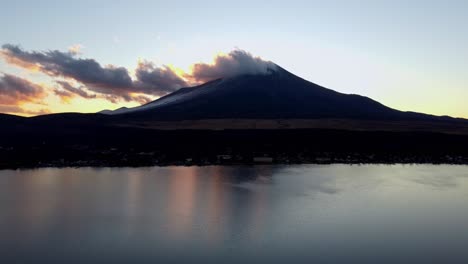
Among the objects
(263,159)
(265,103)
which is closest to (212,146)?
(263,159)

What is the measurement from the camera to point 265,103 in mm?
88625

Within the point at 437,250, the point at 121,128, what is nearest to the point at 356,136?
the point at 121,128

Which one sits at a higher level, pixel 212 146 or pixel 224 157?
pixel 212 146

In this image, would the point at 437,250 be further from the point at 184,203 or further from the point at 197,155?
the point at 197,155

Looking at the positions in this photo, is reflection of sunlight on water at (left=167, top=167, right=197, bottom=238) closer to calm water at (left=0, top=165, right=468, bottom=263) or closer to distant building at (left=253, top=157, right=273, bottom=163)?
calm water at (left=0, top=165, right=468, bottom=263)

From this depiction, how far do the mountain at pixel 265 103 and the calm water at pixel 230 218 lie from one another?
44609 millimetres

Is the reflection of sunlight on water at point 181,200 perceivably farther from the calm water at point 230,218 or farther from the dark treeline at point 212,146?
the dark treeline at point 212,146

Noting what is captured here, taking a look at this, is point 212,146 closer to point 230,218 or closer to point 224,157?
point 224,157

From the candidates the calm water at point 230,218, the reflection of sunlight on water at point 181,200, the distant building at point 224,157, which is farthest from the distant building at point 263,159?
the calm water at point 230,218

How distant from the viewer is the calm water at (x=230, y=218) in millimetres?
15484

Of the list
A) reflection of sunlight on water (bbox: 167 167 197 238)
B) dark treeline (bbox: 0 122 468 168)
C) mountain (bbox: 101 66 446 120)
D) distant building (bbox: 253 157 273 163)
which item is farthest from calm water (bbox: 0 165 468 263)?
mountain (bbox: 101 66 446 120)

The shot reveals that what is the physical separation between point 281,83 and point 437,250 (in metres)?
84.5

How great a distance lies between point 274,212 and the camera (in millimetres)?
22188

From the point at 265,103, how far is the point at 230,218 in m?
68.8
